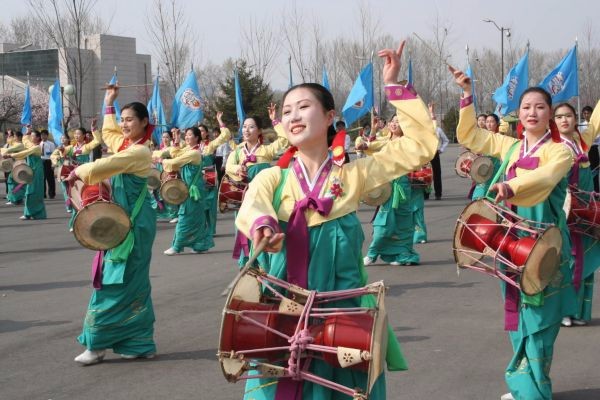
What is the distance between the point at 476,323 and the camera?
7.20m

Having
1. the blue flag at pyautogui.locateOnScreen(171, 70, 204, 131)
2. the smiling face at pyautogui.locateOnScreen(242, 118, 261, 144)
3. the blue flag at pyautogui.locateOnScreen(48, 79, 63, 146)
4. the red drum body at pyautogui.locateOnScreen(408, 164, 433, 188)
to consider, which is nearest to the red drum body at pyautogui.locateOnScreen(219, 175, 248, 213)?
the smiling face at pyautogui.locateOnScreen(242, 118, 261, 144)

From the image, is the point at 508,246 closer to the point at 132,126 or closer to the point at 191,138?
the point at 132,126

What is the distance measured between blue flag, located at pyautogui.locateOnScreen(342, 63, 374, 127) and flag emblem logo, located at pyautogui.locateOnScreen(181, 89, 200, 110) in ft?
11.7

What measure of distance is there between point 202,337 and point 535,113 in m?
3.18

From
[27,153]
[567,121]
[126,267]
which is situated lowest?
[126,267]

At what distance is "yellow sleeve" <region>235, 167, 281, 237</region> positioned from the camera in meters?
3.49

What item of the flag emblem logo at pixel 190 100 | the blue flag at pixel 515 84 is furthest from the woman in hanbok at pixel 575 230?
the flag emblem logo at pixel 190 100

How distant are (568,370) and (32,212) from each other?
14523 mm

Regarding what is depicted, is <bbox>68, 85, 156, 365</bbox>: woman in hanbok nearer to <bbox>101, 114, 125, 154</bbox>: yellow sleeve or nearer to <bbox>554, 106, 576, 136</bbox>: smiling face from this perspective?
<bbox>101, 114, 125, 154</bbox>: yellow sleeve

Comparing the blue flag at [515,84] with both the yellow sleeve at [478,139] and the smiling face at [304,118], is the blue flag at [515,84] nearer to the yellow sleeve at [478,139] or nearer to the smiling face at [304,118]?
the yellow sleeve at [478,139]

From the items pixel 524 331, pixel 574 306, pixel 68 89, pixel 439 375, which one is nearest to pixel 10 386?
pixel 439 375

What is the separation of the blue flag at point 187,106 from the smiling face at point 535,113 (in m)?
13.3

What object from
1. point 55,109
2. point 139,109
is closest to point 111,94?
point 139,109

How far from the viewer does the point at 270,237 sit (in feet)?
10.8
